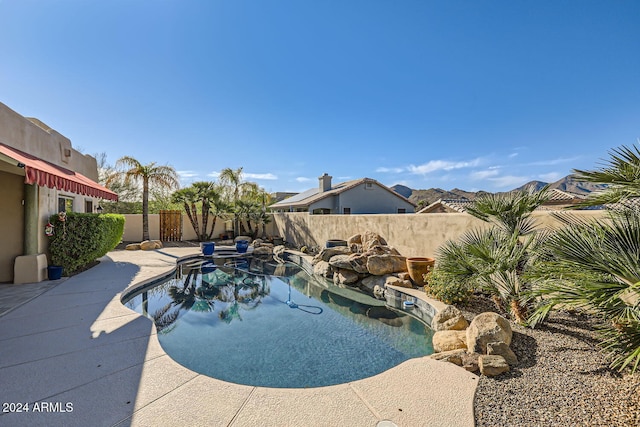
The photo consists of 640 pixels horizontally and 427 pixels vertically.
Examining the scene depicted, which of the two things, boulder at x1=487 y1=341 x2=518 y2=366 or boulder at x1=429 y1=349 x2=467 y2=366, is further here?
boulder at x1=429 y1=349 x2=467 y2=366

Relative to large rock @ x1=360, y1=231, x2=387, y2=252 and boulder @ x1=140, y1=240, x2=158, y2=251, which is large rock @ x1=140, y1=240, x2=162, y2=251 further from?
large rock @ x1=360, y1=231, x2=387, y2=252

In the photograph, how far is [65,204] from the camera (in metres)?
11.8

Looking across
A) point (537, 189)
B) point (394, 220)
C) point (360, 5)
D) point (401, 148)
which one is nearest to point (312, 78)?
point (360, 5)

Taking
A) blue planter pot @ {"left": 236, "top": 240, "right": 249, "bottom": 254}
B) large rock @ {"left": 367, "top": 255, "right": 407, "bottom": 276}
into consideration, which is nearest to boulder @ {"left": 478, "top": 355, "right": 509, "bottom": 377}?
large rock @ {"left": 367, "top": 255, "right": 407, "bottom": 276}

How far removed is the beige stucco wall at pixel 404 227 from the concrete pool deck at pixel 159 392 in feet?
17.2

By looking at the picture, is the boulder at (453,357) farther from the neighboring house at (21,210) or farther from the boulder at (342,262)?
the neighboring house at (21,210)

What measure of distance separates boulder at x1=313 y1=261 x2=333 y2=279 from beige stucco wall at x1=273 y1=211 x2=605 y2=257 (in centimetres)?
304

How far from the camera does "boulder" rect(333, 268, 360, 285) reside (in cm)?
1154

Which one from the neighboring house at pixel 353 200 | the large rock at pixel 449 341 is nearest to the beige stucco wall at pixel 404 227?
the large rock at pixel 449 341

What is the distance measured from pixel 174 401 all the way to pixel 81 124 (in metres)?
20.8

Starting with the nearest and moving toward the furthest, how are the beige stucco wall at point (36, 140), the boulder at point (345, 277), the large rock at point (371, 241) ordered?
the beige stucco wall at point (36, 140), the boulder at point (345, 277), the large rock at point (371, 241)

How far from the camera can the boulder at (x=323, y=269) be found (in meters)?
12.9

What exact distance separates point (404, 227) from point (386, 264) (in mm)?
2347

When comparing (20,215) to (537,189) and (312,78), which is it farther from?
(537,189)
